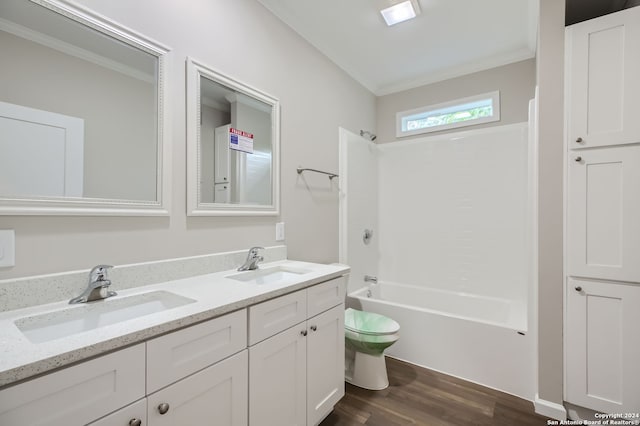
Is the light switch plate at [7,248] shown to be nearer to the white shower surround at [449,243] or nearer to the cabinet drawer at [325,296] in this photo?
the cabinet drawer at [325,296]

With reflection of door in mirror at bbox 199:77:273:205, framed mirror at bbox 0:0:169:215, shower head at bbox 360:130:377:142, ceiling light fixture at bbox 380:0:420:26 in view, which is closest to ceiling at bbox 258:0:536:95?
ceiling light fixture at bbox 380:0:420:26

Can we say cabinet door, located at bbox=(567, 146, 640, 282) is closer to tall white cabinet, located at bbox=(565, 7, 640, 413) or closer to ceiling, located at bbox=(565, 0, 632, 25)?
tall white cabinet, located at bbox=(565, 7, 640, 413)

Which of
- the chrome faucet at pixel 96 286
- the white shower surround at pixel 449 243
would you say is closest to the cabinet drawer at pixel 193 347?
the chrome faucet at pixel 96 286

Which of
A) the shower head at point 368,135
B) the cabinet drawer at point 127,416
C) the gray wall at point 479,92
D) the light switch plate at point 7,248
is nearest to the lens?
the cabinet drawer at point 127,416

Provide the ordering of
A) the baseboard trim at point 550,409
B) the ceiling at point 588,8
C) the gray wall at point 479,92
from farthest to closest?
the gray wall at point 479,92 → the ceiling at point 588,8 → the baseboard trim at point 550,409

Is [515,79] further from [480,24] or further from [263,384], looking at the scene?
[263,384]

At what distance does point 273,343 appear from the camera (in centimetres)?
131

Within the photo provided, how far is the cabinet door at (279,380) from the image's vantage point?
1.22 meters

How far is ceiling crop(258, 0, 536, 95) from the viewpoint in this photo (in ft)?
6.83

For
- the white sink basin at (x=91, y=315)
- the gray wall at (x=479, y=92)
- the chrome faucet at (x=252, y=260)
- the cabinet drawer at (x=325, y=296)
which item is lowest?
the cabinet drawer at (x=325, y=296)

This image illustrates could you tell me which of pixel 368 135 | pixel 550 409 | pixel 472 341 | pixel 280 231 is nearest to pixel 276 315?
pixel 280 231

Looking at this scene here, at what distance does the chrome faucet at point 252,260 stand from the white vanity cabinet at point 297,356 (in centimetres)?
42

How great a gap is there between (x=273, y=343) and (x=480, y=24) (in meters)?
2.66

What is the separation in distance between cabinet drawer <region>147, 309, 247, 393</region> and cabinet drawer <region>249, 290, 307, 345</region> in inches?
2.0
